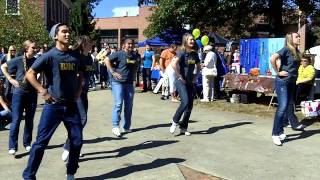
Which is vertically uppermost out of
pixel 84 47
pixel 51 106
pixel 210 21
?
pixel 210 21

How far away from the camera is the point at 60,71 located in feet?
19.4

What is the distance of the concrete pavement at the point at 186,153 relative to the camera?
675 centimetres

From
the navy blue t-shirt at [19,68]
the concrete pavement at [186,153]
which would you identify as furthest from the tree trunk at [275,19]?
the navy blue t-shirt at [19,68]

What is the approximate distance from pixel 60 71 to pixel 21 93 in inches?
81.1

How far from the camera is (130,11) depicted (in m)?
85.6

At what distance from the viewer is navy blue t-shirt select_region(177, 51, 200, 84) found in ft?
29.6

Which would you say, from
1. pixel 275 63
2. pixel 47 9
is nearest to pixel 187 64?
pixel 275 63

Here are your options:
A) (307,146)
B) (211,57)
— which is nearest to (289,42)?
(307,146)

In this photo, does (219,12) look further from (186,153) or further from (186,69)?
(186,153)

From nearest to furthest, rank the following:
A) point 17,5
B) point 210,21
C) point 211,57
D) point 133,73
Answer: point 133,73, point 211,57, point 210,21, point 17,5

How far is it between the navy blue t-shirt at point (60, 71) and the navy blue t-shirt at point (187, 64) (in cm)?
323

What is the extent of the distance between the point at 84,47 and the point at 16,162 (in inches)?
77.6

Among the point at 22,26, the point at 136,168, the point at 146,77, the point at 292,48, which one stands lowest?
the point at 136,168

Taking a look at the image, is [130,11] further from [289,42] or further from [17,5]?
[289,42]
